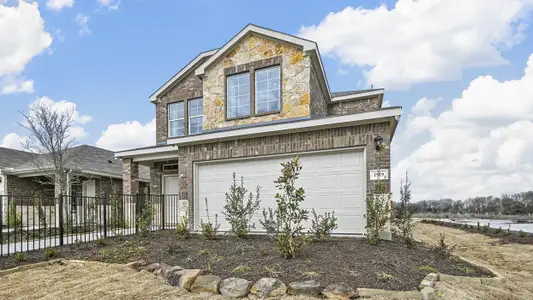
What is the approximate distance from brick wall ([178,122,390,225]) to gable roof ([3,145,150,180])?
28.3 feet

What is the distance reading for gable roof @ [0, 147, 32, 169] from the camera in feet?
61.5

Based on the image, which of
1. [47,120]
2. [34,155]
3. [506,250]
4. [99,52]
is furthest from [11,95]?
[506,250]

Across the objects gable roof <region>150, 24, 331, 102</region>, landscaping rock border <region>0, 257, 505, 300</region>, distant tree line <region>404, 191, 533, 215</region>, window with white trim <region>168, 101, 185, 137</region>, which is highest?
gable roof <region>150, 24, 331, 102</region>

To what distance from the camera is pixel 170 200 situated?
535 inches

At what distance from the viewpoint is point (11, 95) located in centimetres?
1622

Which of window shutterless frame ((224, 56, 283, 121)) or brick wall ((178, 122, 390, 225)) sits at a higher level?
window shutterless frame ((224, 56, 283, 121))

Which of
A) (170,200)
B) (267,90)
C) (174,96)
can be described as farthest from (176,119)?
(267,90)

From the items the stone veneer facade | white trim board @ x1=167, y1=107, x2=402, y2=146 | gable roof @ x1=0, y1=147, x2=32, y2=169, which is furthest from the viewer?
gable roof @ x1=0, y1=147, x2=32, y2=169

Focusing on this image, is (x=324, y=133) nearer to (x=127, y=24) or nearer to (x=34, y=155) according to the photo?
(x=127, y=24)

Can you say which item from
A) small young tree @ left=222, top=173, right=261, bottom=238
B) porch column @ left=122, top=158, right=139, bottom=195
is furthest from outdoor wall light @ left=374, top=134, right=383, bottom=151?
porch column @ left=122, top=158, right=139, bottom=195

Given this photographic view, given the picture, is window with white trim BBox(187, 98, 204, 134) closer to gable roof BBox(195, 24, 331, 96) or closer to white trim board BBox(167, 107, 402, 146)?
gable roof BBox(195, 24, 331, 96)

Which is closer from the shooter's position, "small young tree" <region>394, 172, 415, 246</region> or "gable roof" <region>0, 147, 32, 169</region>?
"small young tree" <region>394, 172, 415, 246</region>

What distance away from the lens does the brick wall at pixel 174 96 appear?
14.6 m

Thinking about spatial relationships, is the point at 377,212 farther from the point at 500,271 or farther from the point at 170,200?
the point at 170,200
